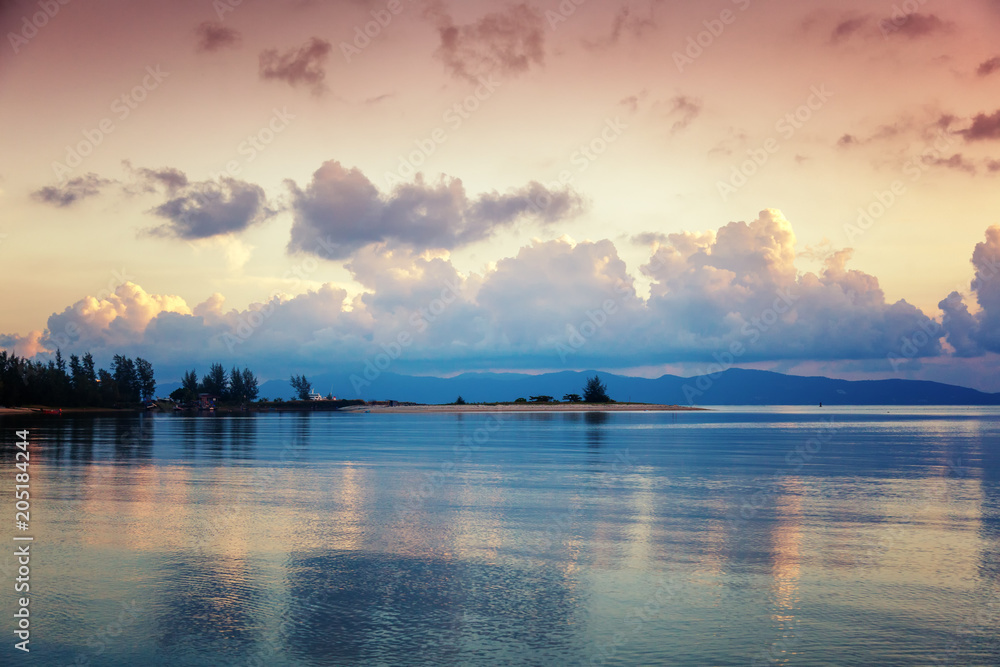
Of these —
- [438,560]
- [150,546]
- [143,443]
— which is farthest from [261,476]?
[143,443]

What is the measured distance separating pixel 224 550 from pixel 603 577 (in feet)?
31.4

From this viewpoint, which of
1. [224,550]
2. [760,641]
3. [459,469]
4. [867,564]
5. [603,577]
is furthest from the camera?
[459,469]

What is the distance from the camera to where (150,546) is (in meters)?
18.7

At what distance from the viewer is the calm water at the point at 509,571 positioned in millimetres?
11562

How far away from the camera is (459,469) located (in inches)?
1559

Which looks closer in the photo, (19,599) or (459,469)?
(19,599)

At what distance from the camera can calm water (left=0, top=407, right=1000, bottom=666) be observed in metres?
11.6

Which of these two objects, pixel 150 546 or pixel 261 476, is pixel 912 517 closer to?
pixel 150 546

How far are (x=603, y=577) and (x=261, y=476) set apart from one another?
2411cm

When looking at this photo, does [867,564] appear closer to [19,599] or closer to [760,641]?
[760,641]

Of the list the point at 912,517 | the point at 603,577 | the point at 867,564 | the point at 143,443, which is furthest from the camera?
the point at 143,443

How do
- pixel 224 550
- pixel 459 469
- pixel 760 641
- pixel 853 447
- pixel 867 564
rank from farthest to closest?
pixel 853 447
pixel 459 469
pixel 224 550
pixel 867 564
pixel 760 641

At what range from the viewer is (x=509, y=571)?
53.3ft

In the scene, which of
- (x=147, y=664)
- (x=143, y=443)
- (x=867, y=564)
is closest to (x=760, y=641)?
(x=867, y=564)
